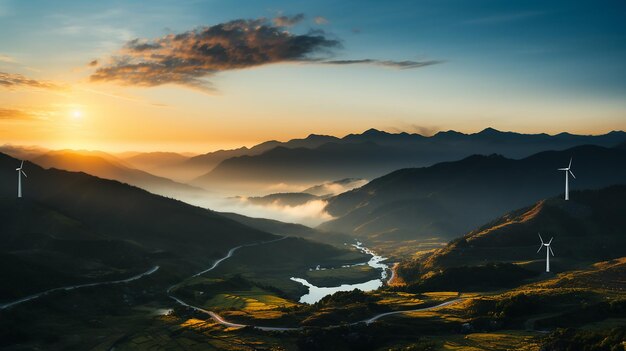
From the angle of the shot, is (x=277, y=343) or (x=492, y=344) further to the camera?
(x=277, y=343)

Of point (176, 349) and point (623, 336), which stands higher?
point (623, 336)

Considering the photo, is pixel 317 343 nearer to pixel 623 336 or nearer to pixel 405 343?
pixel 405 343

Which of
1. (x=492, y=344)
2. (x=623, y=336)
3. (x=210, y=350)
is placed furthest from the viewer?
(x=210, y=350)

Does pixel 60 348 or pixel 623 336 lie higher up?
pixel 623 336

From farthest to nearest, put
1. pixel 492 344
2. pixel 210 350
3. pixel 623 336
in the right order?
pixel 210 350, pixel 492 344, pixel 623 336

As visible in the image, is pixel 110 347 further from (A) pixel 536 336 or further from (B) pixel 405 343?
(A) pixel 536 336

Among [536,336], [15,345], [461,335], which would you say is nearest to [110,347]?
[15,345]

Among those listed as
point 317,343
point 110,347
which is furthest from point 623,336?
point 110,347

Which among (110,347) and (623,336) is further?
(110,347)
